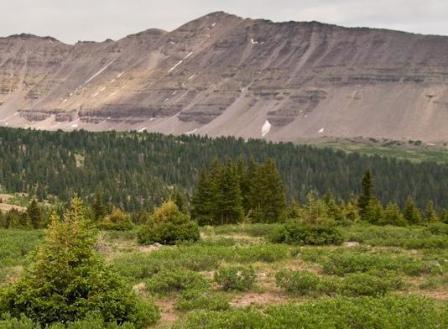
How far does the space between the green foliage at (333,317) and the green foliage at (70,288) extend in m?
1.76

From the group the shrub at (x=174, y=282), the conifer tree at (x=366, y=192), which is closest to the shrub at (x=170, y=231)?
the shrub at (x=174, y=282)

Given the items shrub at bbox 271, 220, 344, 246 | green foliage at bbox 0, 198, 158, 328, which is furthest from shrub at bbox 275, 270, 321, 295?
shrub at bbox 271, 220, 344, 246

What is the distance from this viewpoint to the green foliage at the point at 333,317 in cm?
1514

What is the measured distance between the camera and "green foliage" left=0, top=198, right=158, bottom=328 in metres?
15.6

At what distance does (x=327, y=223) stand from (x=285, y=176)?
520ft

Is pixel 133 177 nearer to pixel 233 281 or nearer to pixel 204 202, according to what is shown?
pixel 204 202

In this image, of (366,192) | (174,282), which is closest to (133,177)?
(366,192)

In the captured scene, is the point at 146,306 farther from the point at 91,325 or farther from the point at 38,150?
the point at 38,150

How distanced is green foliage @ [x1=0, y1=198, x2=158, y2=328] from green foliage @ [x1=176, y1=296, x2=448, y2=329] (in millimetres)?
1761

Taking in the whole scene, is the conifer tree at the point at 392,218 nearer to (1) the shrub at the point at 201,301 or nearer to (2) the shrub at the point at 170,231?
(2) the shrub at the point at 170,231

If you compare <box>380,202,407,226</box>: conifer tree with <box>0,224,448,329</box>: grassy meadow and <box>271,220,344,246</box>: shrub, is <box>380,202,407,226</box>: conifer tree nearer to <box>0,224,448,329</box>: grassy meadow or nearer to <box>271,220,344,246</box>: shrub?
<box>0,224,448,329</box>: grassy meadow

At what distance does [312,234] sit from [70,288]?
18.5 metres

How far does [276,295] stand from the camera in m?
20.7

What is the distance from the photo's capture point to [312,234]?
1259 inches
